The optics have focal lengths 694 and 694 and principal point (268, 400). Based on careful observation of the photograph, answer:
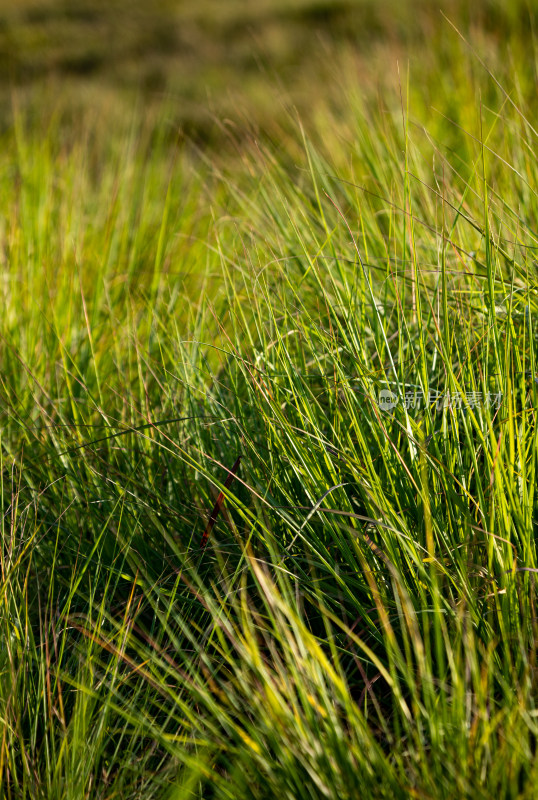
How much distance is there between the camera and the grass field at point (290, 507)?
2.39 feet

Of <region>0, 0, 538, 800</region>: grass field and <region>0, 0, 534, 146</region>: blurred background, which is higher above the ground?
<region>0, 0, 534, 146</region>: blurred background

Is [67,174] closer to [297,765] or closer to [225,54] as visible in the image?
[297,765]

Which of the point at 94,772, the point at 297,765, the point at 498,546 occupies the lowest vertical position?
the point at 94,772

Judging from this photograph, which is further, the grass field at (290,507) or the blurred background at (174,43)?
the blurred background at (174,43)

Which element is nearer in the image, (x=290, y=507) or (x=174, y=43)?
(x=290, y=507)

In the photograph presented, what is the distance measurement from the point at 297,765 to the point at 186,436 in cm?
60

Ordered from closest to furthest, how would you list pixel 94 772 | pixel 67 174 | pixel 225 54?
1. pixel 94 772
2. pixel 67 174
3. pixel 225 54

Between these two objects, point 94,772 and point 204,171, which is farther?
point 204,171

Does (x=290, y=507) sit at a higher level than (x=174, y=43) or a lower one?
lower

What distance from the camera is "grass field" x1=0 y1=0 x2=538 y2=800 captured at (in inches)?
28.7

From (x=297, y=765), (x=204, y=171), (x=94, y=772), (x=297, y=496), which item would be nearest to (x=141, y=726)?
(x=94, y=772)

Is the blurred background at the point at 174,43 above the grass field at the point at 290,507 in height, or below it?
above

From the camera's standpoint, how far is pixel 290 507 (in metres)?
0.91

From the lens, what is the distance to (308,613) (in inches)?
39.4
